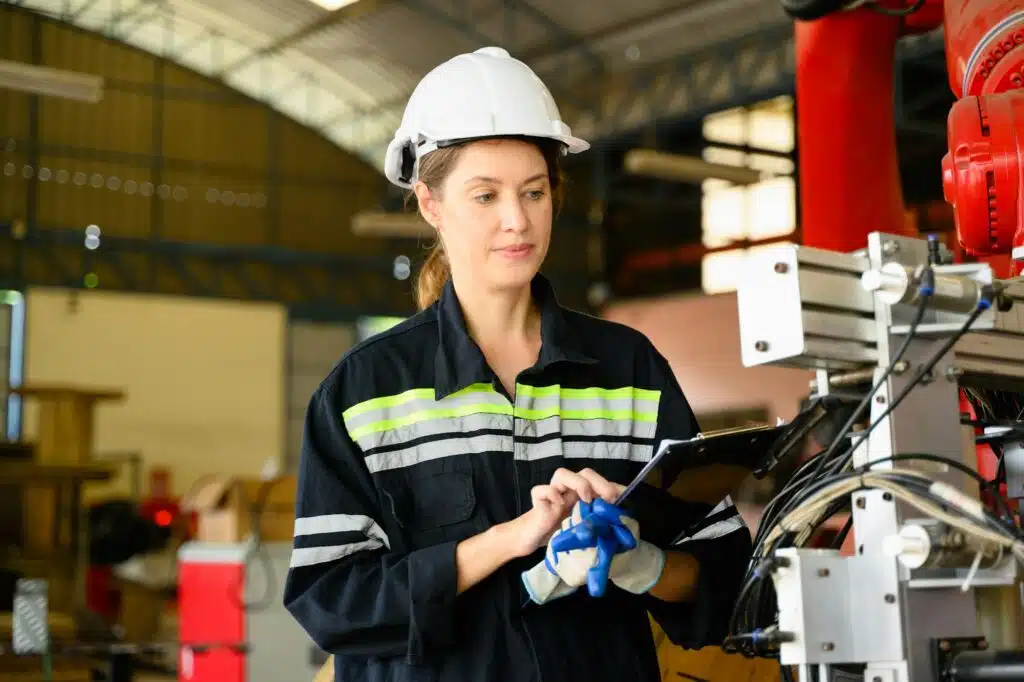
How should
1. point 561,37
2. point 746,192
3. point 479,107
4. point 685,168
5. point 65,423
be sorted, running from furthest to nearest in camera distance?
point 746,192
point 561,37
point 685,168
point 65,423
point 479,107

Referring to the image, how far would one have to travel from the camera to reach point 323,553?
4.66 ft

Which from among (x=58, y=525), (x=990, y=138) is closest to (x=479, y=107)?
(x=990, y=138)

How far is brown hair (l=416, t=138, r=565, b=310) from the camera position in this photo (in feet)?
5.03

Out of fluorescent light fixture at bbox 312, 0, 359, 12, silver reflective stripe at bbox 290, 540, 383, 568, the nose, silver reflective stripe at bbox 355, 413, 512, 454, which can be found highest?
fluorescent light fixture at bbox 312, 0, 359, 12

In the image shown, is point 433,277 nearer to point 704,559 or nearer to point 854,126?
point 704,559

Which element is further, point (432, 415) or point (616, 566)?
point (432, 415)

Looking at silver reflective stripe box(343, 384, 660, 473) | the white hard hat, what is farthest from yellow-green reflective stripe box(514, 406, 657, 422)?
the white hard hat

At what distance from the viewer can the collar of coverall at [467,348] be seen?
149 centimetres

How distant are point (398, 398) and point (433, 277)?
0.33 m

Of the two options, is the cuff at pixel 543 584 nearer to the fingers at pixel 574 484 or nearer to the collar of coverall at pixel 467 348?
the fingers at pixel 574 484

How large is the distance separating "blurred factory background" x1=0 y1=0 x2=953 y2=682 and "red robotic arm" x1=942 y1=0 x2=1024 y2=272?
831 centimetres

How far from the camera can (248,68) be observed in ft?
46.1

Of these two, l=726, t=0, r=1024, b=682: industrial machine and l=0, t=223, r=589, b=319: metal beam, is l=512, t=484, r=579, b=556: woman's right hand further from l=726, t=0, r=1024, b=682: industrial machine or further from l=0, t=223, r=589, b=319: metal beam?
l=0, t=223, r=589, b=319: metal beam

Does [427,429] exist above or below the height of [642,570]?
above
